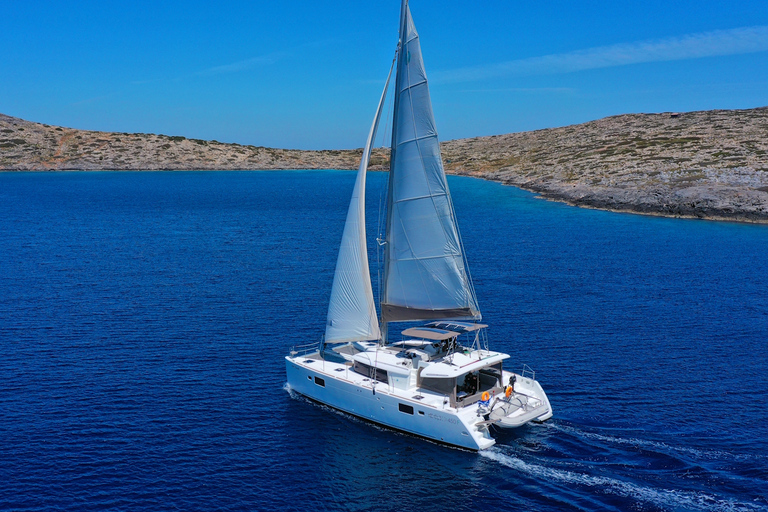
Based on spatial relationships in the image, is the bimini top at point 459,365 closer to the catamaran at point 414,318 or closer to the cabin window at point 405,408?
the catamaran at point 414,318

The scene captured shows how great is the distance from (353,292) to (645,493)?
65.4 ft

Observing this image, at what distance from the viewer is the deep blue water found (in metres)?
30.0

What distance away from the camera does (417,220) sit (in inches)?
1479

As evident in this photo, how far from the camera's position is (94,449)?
33.4 meters

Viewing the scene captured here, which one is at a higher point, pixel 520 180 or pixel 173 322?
pixel 520 180

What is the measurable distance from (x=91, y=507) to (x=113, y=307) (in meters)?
32.2

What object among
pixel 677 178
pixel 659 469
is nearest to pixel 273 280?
pixel 659 469

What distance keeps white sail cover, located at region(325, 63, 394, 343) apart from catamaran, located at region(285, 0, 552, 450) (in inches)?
2.5

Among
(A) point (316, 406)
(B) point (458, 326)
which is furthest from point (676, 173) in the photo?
(A) point (316, 406)

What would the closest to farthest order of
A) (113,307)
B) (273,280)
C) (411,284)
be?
(411,284) < (113,307) < (273,280)

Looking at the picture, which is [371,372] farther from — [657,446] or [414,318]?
[657,446]

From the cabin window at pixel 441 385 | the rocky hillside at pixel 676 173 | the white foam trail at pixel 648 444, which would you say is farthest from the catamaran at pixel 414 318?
the rocky hillside at pixel 676 173

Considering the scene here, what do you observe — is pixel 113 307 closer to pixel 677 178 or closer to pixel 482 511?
pixel 482 511

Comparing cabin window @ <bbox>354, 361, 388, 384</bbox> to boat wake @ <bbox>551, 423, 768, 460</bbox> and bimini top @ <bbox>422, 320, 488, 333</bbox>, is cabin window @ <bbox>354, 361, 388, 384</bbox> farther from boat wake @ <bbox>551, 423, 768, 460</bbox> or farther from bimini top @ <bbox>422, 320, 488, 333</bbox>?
boat wake @ <bbox>551, 423, 768, 460</bbox>
